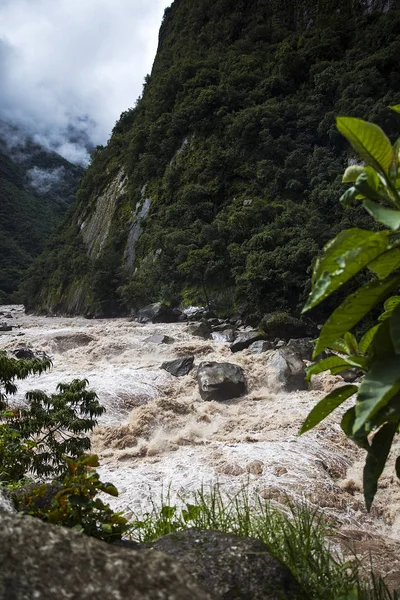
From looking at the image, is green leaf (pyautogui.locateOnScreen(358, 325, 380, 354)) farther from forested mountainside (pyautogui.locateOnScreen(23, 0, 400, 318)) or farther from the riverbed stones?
forested mountainside (pyautogui.locateOnScreen(23, 0, 400, 318))

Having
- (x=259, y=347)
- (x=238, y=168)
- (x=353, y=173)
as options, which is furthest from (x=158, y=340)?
(x=238, y=168)

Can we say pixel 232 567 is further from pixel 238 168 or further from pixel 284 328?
pixel 238 168

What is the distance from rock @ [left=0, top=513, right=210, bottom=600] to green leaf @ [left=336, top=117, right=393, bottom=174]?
1.15m

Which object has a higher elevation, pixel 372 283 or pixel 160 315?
pixel 372 283

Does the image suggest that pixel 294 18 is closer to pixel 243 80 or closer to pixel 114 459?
pixel 243 80

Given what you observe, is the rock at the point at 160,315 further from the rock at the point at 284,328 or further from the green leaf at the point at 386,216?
the green leaf at the point at 386,216

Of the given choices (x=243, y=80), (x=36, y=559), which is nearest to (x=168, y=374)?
(x=36, y=559)

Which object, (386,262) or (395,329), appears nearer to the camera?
(395,329)

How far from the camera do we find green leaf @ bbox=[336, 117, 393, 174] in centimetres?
119

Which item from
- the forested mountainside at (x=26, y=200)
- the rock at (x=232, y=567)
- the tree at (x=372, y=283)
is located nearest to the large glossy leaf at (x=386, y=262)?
the tree at (x=372, y=283)

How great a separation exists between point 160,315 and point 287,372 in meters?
15.5

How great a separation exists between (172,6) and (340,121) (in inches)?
3306

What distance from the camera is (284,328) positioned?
17969mm

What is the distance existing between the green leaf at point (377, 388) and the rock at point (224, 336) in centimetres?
1664
